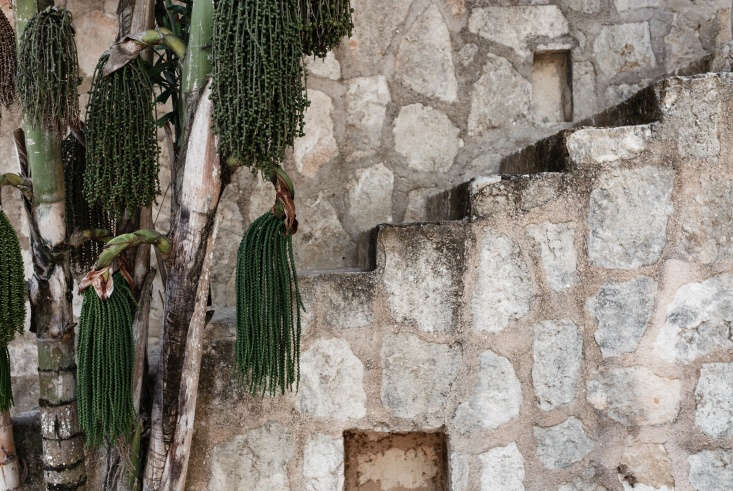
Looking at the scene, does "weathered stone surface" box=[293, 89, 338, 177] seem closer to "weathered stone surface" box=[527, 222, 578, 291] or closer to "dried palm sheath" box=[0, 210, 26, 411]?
"weathered stone surface" box=[527, 222, 578, 291]

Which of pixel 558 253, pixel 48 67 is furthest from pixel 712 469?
pixel 48 67

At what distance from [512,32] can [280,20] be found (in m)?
1.58

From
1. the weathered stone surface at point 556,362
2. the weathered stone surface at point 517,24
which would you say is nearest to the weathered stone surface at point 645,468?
the weathered stone surface at point 556,362

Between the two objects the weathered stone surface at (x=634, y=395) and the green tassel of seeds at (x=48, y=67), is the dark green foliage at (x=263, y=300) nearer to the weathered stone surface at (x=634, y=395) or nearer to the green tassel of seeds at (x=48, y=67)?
the green tassel of seeds at (x=48, y=67)

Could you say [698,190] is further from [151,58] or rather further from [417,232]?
[151,58]

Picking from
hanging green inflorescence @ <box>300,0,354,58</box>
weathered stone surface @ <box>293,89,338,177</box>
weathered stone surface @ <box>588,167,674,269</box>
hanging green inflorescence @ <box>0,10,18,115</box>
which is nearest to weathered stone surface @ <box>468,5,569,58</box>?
weathered stone surface @ <box>293,89,338,177</box>

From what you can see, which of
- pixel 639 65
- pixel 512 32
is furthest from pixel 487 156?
pixel 639 65

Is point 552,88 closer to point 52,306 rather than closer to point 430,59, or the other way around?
point 430,59

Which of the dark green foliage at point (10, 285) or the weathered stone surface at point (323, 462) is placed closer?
the dark green foliage at point (10, 285)

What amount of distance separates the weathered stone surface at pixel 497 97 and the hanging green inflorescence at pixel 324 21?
4.04ft

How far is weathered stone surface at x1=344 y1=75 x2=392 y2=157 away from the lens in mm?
2953

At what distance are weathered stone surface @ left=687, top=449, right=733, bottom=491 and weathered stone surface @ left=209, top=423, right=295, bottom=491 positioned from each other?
1.29m

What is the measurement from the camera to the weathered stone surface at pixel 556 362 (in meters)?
2.21

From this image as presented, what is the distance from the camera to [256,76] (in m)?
1.65
